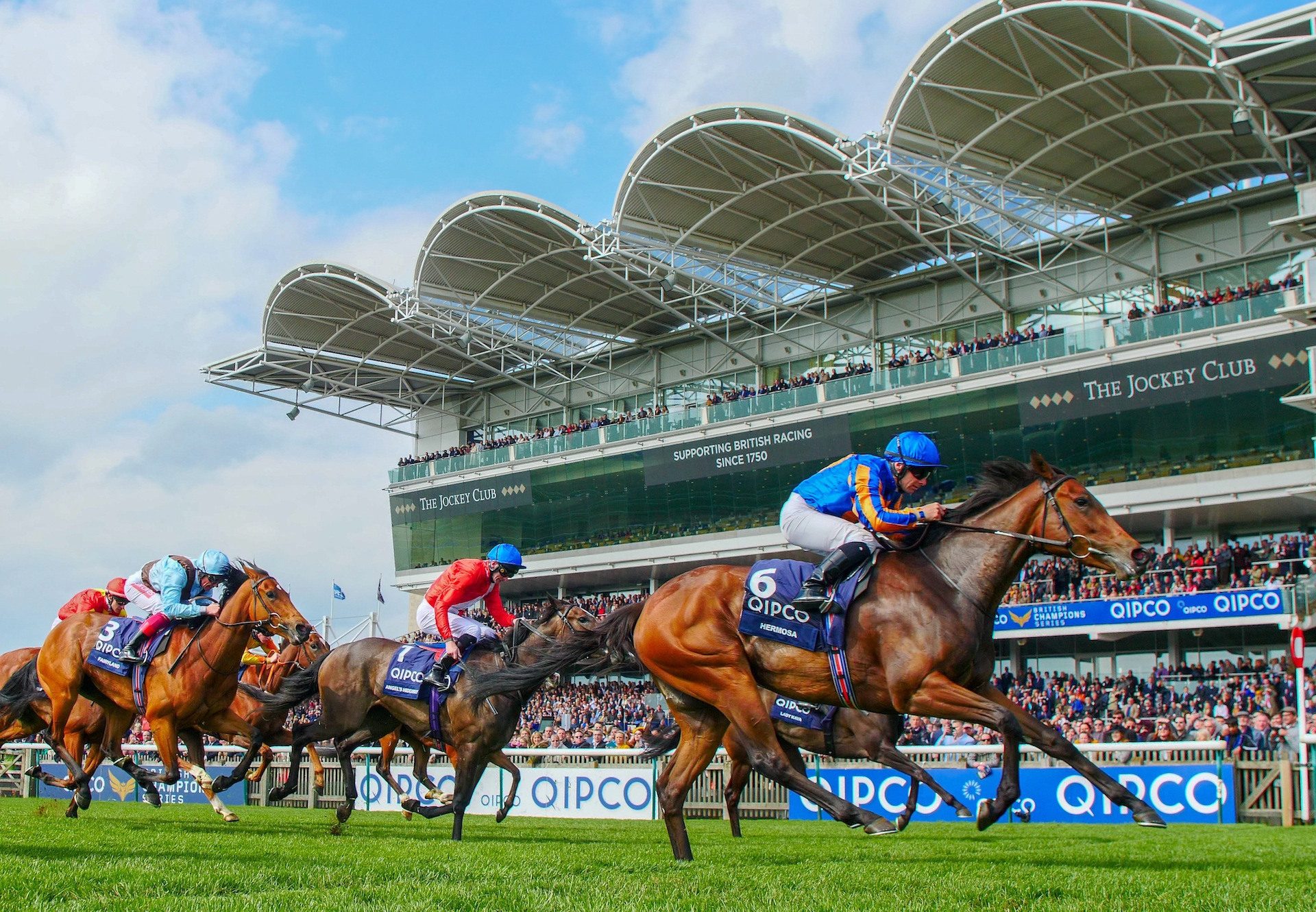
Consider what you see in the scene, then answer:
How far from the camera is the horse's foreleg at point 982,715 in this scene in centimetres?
588

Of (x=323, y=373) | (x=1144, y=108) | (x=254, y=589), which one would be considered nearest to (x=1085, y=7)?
(x=1144, y=108)

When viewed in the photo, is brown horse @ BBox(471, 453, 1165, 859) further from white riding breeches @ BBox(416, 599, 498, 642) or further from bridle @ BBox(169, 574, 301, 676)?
bridle @ BBox(169, 574, 301, 676)

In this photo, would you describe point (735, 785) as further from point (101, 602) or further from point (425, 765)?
point (101, 602)

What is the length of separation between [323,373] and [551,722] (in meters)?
19.3

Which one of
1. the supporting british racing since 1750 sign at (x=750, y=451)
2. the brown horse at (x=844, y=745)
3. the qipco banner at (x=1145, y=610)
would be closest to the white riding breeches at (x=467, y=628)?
the brown horse at (x=844, y=745)

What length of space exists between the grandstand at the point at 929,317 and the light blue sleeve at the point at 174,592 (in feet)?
56.6

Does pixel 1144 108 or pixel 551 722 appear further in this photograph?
pixel 551 722

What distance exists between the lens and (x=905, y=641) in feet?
21.5

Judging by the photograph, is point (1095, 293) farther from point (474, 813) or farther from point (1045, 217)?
point (474, 813)

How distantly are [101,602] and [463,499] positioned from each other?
24.7 meters

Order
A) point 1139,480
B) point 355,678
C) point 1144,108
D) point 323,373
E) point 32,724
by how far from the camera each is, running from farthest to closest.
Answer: point 323,373, point 1139,480, point 1144,108, point 32,724, point 355,678

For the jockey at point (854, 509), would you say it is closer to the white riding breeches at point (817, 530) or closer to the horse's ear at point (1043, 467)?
the white riding breeches at point (817, 530)

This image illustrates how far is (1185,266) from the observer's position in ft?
98.4

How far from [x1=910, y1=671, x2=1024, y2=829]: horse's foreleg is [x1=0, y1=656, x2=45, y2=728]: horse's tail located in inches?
346
